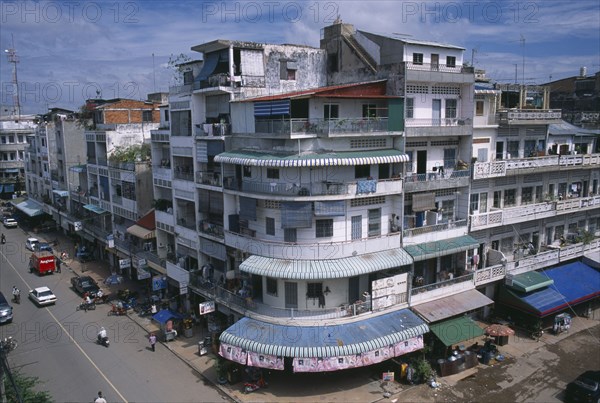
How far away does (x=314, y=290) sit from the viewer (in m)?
28.3

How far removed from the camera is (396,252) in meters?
29.6

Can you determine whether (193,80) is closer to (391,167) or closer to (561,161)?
(391,167)

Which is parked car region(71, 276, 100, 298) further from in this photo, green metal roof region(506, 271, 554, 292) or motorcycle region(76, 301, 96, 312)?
green metal roof region(506, 271, 554, 292)

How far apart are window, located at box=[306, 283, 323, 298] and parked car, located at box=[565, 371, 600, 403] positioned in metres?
14.1

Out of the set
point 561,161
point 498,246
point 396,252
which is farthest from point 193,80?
point 561,161

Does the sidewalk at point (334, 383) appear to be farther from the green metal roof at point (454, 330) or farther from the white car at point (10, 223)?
the white car at point (10, 223)

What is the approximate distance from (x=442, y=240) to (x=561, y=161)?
1403 cm

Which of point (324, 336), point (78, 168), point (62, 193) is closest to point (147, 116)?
point (78, 168)

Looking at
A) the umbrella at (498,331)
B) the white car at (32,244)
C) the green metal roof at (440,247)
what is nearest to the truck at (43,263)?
the white car at (32,244)

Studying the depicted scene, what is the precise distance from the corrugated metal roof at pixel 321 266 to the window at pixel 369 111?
335 inches

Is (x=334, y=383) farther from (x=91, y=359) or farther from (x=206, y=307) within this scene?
(x=91, y=359)

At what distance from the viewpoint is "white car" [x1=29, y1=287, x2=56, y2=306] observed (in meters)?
39.6

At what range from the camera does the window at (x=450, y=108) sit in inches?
1314

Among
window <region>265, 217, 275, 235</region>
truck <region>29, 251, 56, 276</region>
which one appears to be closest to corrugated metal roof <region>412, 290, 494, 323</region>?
window <region>265, 217, 275, 235</region>
